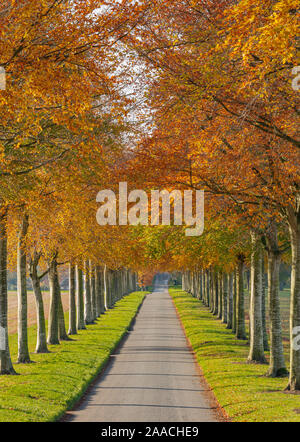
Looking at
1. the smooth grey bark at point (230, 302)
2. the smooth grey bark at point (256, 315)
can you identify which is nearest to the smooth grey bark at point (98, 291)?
the smooth grey bark at point (230, 302)

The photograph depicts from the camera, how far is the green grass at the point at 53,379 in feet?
49.5

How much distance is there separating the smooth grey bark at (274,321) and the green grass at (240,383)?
0.70 metres

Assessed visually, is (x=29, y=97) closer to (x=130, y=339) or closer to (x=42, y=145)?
(x=42, y=145)

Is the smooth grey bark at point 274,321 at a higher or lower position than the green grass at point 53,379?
higher

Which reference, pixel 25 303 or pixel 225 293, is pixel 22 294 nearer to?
pixel 25 303

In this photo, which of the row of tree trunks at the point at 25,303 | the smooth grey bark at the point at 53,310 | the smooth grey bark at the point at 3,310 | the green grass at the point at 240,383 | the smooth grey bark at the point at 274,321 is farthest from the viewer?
the smooth grey bark at the point at 53,310

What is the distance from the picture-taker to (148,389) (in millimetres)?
19578

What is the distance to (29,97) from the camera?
12.6 m

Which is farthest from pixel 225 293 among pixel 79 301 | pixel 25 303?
pixel 25 303

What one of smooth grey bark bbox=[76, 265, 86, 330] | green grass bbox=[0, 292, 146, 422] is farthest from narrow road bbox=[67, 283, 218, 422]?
smooth grey bark bbox=[76, 265, 86, 330]

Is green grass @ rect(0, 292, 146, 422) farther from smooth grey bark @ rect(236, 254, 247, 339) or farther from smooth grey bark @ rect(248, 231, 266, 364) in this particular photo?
smooth grey bark @ rect(236, 254, 247, 339)

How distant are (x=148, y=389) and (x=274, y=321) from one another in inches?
201

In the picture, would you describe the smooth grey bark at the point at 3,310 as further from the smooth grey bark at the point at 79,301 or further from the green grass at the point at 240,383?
the smooth grey bark at the point at 79,301

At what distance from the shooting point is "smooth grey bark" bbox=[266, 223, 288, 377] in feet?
69.0
